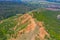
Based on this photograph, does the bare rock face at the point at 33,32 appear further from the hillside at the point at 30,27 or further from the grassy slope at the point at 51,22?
the grassy slope at the point at 51,22

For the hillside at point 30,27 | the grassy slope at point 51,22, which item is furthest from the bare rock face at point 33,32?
the grassy slope at point 51,22

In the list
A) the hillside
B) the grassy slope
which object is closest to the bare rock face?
the hillside

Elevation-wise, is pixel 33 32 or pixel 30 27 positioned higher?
pixel 30 27

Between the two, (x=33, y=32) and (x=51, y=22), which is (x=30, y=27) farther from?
(x=51, y=22)

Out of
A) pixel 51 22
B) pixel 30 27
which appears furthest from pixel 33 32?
pixel 51 22

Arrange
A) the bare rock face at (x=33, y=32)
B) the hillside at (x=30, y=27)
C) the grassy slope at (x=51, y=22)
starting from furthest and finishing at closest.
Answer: the grassy slope at (x=51, y=22) → the hillside at (x=30, y=27) → the bare rock face at (x=33, y=32)

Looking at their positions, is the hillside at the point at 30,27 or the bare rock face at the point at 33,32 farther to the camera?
the hillside at the point at 30,27

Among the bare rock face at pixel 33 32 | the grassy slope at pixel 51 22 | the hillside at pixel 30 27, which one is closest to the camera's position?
the bare rock face at pixel 33 32

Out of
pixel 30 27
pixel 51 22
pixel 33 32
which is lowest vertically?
pixel 51 22

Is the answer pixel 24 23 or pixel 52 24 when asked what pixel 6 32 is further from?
pixel 52 24
